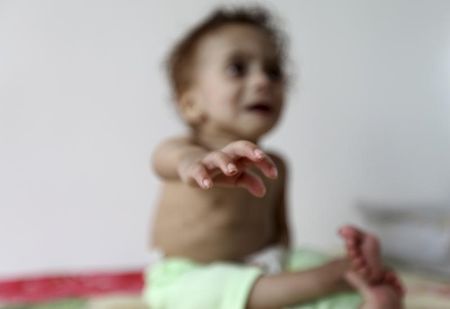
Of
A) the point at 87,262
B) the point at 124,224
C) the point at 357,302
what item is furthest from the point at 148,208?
the point at 357,302

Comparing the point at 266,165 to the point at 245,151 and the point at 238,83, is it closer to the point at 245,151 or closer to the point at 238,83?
the point at 245,151

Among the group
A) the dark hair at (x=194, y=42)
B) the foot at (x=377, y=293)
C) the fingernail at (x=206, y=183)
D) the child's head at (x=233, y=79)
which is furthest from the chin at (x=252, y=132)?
the fingernail at (x=206, y=183)

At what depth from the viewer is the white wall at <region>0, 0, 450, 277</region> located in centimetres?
127

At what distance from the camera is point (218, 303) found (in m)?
0.78

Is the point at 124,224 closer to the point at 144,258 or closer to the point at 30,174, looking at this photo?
the point at 144,258

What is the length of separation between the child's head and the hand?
305mm

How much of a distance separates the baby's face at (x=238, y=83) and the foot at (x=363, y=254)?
0.24 meters

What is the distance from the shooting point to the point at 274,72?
99 cm

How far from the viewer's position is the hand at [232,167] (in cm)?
55

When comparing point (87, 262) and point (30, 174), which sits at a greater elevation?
point (30, 174)

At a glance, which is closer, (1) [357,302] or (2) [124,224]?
(1) [357,302]

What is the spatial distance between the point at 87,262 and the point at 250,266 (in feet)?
1.66

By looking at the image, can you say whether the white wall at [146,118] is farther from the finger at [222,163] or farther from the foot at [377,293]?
the finger at [222,163]

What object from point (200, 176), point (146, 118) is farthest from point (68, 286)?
point (200, 176)
